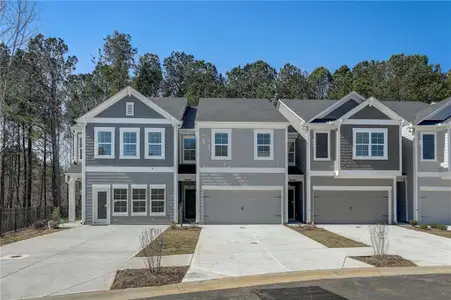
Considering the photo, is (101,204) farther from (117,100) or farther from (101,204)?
(117,100)

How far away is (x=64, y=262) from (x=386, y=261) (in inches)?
355

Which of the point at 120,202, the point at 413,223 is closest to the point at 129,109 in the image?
the point at 120,202

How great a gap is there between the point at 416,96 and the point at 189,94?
21940mm

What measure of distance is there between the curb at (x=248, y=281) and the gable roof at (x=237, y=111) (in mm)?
13004

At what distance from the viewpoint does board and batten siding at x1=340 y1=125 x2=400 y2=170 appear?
21.6 m

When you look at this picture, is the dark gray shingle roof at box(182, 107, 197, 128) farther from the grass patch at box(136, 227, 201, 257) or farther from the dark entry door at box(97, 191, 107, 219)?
the grass patch at box(136, 227, 201, 257)

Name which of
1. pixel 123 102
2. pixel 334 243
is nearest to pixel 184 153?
pixel 123 102

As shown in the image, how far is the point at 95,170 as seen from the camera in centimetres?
2180

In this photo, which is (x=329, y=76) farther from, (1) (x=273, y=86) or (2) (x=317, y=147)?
(2) (x=317, y=147)

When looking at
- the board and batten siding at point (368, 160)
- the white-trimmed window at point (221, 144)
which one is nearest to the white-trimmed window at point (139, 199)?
the white-trimmed window at point (221, 144)

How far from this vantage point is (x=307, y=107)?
25.4 meters

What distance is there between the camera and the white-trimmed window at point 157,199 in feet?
71.7

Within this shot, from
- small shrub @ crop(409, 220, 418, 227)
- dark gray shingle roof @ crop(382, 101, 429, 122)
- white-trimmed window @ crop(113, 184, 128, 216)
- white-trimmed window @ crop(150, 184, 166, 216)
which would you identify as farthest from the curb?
dark gray shingle roof @ crop(382, 101, 429, 122)

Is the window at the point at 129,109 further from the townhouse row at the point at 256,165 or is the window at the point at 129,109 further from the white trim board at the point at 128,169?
the white trim board at the point at 128,169
